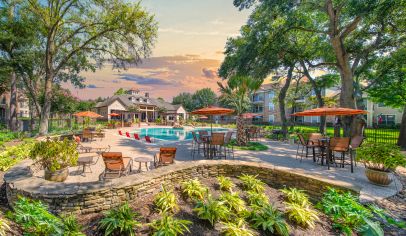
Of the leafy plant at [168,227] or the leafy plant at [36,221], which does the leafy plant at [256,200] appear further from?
the leafy plant at [36,221]

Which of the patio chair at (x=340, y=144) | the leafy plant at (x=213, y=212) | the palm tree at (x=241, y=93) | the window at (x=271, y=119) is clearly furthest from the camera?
the window at (x=271, y=119)

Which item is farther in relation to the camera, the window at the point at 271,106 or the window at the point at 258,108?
the window at the point at 258,108

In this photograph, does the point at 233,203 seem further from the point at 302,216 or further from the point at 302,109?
the point at 302,109

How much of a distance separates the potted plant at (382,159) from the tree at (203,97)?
61.7m

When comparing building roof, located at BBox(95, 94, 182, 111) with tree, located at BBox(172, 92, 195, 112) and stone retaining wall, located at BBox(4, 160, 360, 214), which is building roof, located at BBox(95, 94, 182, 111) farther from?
stone retaining wall, located at BBox(4, 160, 360, 214)

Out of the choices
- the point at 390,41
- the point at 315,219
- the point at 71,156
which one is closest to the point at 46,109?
the point at 71,156

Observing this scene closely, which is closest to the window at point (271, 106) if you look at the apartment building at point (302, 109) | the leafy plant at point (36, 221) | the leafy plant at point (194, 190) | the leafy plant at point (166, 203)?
the apartment building at point (302, 109)

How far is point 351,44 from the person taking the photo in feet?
47.2

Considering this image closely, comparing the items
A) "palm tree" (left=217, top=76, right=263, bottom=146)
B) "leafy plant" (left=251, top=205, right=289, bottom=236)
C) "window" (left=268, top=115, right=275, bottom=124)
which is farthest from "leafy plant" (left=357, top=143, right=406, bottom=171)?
"window" (left=268, top=115, right=275, bottom=124)

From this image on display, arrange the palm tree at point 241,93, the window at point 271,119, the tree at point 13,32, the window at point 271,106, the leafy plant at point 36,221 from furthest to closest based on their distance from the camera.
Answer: the window at point 271,106
the window at point 271,119
the tree at point 13,32
the palm tree at point 241,93
the leafy plant at point 36,221

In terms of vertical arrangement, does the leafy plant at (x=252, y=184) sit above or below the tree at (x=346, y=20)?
below

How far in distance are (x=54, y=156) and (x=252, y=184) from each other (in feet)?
18.1

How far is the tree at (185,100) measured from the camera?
2644 inches

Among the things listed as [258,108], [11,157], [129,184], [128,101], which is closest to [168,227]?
[129,184]
